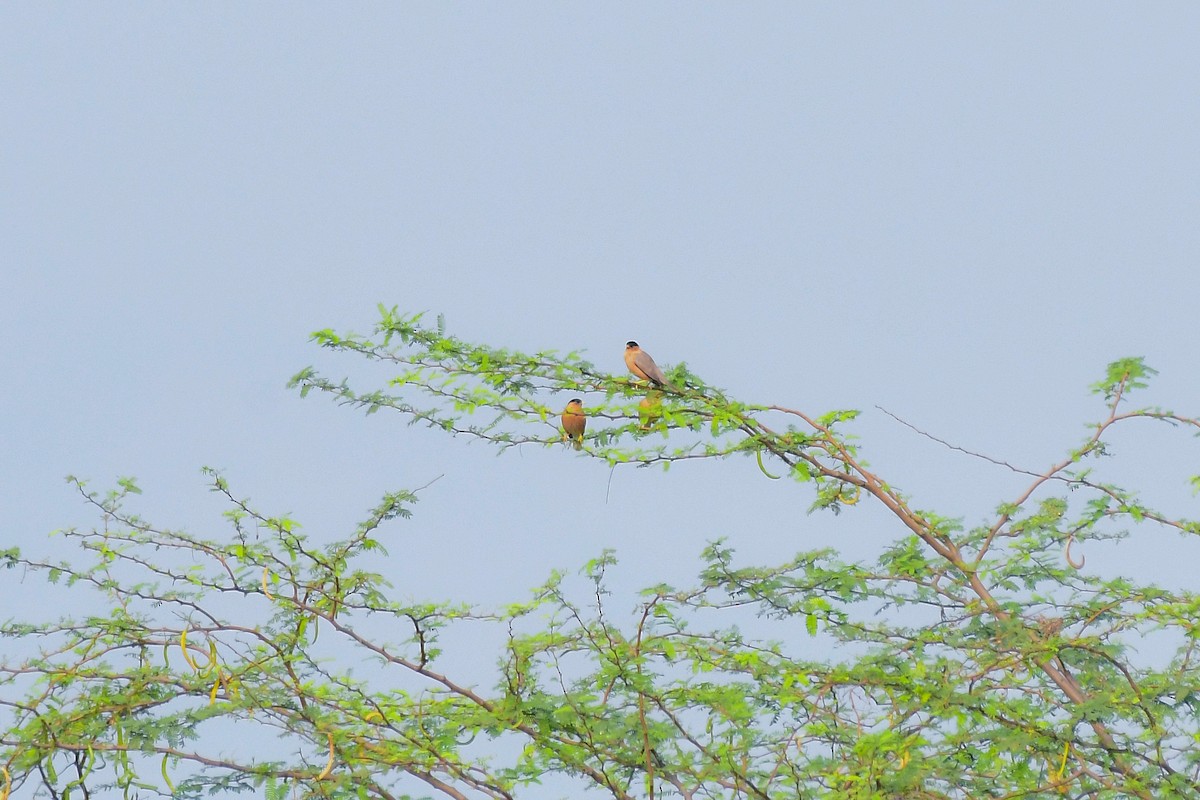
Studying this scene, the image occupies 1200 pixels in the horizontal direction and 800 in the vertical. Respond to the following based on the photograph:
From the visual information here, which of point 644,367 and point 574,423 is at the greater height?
point 574,423

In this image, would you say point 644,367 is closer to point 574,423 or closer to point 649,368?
point 649,368

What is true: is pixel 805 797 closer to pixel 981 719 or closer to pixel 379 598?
pixel 981 719

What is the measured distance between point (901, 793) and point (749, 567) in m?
Result: 1.53

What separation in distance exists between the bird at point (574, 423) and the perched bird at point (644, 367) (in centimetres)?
33

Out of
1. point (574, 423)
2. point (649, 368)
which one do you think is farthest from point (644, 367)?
point (574, 423)

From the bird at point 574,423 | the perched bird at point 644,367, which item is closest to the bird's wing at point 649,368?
the perched bird at point 644,367

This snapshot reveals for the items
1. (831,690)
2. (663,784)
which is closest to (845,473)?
(831,690)

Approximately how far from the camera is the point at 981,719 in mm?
5938

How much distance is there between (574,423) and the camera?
816 cm

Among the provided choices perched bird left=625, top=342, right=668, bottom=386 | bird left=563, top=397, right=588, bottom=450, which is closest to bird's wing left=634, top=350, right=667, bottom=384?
perched bird left=625, top=342, right=668, bottom=386

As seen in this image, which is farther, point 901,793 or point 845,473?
point 845,473

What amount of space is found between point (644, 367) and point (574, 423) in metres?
1.02

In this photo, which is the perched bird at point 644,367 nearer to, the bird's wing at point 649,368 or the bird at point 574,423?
the bird's wing at point 649,368

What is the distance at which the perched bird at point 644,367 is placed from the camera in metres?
7.14
